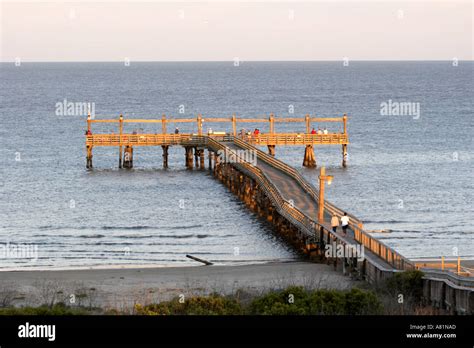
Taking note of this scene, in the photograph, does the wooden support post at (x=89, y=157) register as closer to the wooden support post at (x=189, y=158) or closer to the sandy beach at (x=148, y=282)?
the wooden support post at (x=189, y=158)

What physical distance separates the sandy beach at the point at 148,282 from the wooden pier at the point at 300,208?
1192mm

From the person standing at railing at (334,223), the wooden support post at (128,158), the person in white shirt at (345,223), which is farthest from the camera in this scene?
the wooden support post at (128,158)

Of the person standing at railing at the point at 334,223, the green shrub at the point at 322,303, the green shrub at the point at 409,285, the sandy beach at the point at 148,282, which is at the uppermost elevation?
the person standing at railing at the point at 334,223

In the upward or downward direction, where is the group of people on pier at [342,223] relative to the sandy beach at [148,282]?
upward

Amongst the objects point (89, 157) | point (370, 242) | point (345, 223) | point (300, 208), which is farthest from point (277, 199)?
point (89, 157)

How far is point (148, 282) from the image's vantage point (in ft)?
105

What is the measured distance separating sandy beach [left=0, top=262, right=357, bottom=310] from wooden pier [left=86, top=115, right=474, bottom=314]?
1192mm

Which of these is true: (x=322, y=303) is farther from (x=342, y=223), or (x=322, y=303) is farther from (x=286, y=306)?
(x=342, y=223)

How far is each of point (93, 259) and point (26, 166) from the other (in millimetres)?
35479

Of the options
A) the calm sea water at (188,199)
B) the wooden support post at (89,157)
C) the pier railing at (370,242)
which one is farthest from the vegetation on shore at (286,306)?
the wooden support post at (89,157)

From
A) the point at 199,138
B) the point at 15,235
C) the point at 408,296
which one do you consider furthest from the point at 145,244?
the point at 199,138

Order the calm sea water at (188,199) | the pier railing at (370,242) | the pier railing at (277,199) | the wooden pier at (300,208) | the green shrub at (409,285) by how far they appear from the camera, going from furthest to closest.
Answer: the calm sea water at (188,199), the pier railing at (277,199), the pier railing at (370,242), the green shrub at (409,285), the wooden pier at (300,208)

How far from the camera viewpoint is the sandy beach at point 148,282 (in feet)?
94.3
